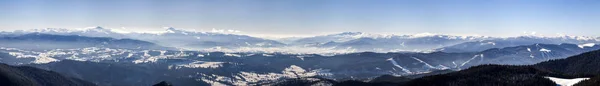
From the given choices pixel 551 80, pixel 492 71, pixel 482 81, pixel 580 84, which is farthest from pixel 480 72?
pixel 580 84

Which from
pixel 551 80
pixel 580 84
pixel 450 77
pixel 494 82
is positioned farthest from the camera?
pixel 450 77

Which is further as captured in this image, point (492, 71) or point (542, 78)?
point (492, 71)

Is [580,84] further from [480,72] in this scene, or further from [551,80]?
[480,72]

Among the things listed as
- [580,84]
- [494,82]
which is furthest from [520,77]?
[580,84]

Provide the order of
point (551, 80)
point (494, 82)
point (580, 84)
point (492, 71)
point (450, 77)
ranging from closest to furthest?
point (580, 84), point (551, 80), point (494, 82), point (450, 77), point (492, 71)

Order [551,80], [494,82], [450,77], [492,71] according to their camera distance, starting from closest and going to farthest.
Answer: [551,80]
[494,82]
[450,77]
[492,71]

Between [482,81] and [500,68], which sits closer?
[482,81]

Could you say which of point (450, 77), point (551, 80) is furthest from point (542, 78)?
point (450, 77)

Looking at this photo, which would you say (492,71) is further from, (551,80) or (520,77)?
(551,80)

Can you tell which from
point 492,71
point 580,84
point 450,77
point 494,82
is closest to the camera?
point 580,84

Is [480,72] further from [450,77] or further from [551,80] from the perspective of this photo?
[551,80]
